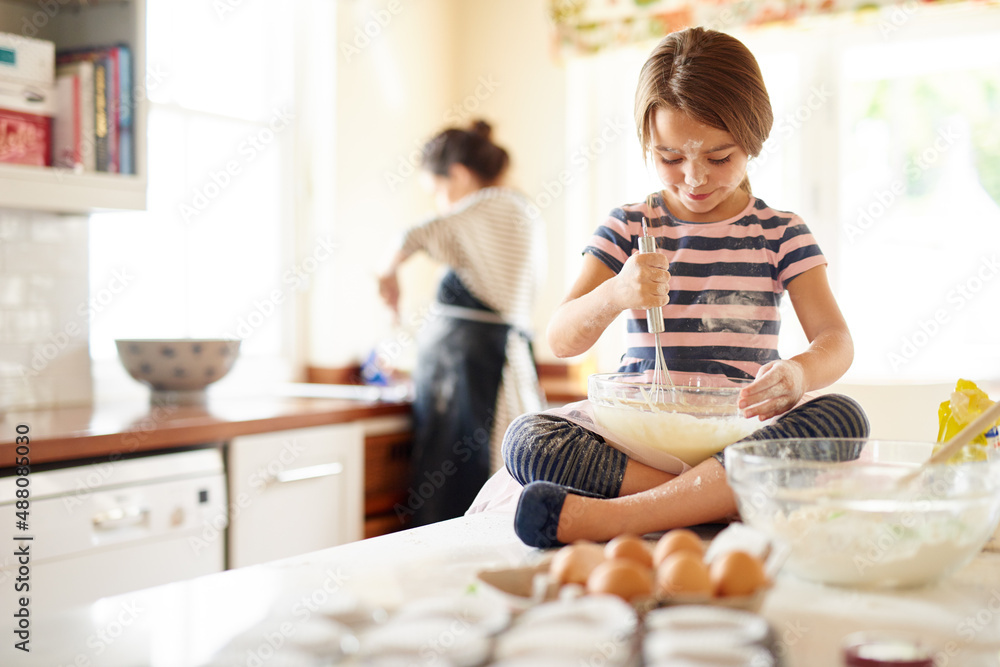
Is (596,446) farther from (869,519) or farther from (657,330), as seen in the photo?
(869,519)

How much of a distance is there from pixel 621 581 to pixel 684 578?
5 centimetres

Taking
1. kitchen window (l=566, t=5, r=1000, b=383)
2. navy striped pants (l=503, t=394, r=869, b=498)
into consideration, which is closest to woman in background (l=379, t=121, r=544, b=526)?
kitchen window (l=566, t=5, r=1000, b=383)

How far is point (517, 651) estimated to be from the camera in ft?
1.81

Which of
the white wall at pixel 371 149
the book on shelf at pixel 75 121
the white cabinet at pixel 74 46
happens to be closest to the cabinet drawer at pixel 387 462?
the white wall at pixel 371 149

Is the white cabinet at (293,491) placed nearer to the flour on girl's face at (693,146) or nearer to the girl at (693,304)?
the girl at (693,304)

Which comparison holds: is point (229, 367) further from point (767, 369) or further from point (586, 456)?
point (767, 369)

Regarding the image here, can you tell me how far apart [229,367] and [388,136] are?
3.67ft

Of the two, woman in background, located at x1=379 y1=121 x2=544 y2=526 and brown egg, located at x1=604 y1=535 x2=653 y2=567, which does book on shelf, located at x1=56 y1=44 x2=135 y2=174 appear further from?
brown egg, located at x1=604 y1=535 x2=653 y2=567

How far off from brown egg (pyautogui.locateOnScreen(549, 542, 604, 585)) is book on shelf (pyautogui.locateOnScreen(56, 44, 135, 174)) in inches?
61.4

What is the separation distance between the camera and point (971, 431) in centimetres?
77

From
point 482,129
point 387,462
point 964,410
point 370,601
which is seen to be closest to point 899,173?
point 482,129

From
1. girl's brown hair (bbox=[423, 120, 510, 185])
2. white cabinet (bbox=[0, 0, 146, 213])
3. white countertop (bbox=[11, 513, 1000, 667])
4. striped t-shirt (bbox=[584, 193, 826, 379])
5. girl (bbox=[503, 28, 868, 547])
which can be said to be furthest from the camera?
girl's brown hair (bbox=[423, 120, 510, 185])

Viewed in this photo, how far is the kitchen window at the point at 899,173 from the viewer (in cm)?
256

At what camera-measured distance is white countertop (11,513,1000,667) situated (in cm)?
59
